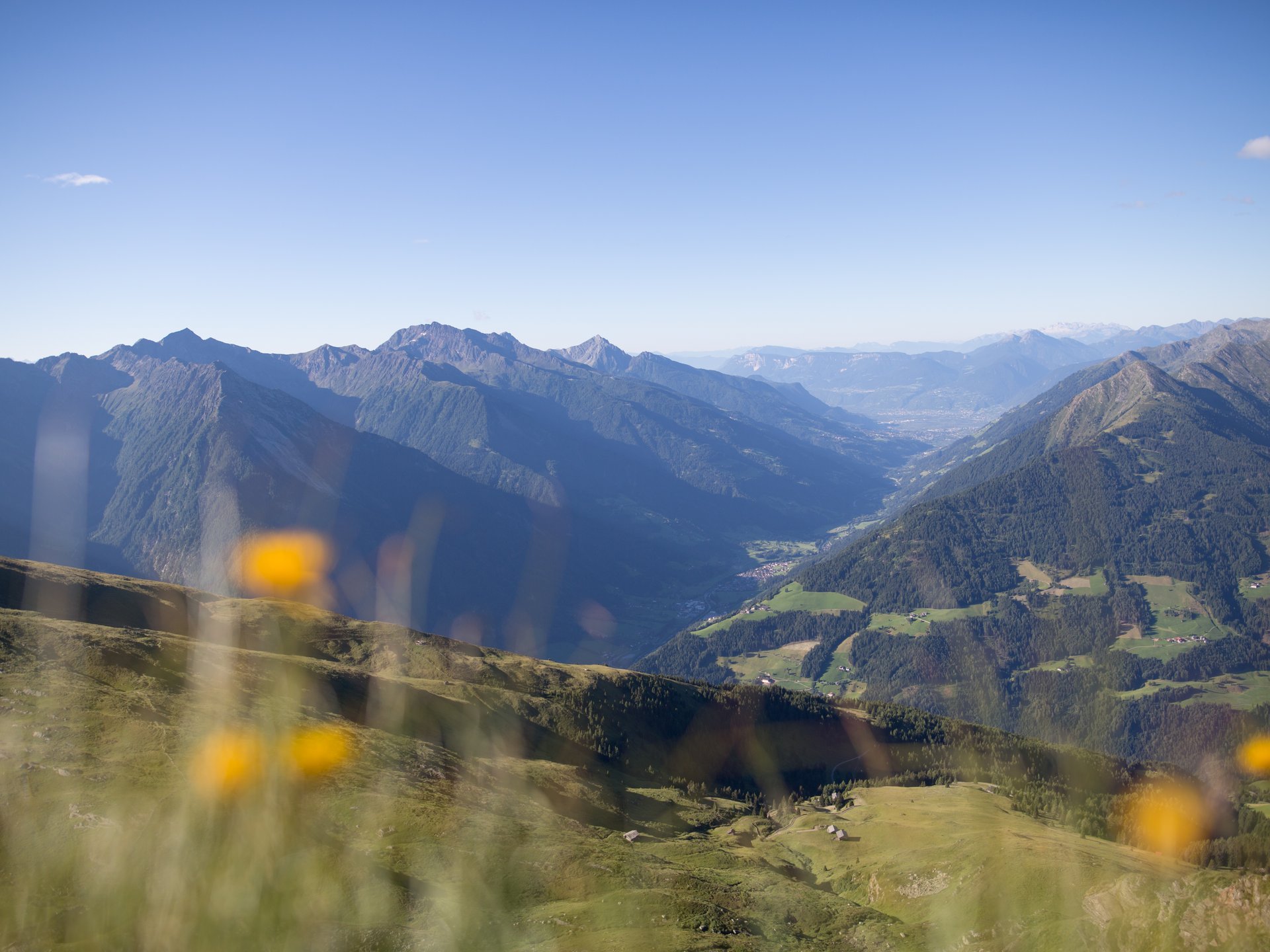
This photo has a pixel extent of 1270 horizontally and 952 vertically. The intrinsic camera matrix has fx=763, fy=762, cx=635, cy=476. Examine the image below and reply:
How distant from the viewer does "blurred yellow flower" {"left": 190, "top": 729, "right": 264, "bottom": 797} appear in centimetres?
8456

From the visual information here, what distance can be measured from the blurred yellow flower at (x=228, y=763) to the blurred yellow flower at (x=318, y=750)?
4.79 m

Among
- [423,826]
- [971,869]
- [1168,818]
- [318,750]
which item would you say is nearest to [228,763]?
[318,750]

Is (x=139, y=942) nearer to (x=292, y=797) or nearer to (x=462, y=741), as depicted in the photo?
(x=292, y=797)

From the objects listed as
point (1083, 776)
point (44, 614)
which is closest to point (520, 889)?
point (44, 614)

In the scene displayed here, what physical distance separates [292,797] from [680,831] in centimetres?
6147

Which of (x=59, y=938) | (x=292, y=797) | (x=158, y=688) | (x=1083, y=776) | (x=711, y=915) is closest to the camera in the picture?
(x=59, y=938)

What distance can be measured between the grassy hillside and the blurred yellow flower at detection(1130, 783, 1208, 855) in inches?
216

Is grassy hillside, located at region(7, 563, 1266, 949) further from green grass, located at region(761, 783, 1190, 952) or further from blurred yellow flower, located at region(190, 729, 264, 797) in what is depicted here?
green grass, located at region(761, 783, 1190, 952)

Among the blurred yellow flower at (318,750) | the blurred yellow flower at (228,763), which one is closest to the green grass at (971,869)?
the blurred yellow flower at (318,750)

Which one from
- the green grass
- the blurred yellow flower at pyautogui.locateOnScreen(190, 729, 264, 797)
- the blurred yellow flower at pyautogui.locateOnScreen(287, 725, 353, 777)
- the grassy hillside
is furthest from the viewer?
the blurred yellow flower at pyautogui.locateOnScreen(287, 725, 353, 777)

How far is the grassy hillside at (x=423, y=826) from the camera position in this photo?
72.2 metres

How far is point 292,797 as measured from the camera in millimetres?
88312

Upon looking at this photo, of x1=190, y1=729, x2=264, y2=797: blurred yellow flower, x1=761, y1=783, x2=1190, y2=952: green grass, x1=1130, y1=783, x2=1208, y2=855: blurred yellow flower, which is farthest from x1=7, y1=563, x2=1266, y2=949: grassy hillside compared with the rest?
x1=1130, y1=783, x2=1208, y2=855: blurred yellow flower

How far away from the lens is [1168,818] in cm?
15175
